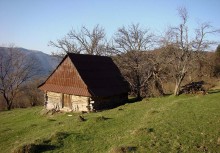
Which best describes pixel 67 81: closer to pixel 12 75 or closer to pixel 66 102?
pixel 66 102

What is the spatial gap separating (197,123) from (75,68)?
1761cm

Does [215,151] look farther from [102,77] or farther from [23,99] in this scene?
[23,99]

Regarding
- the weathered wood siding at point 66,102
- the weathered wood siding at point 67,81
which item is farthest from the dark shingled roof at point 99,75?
the weathered wood siding at point 66,102

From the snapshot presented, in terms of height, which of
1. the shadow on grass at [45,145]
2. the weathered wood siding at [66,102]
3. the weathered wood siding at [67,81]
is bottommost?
the shadow on grass at [45,145]

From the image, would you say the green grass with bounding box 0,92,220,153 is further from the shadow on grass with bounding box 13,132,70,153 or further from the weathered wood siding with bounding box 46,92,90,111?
the weathered wood siding with bounding box 46,92,90,111

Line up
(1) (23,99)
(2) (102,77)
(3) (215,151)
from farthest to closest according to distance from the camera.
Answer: (1) (23,99)
(2) (102,77)
(3) (215,151)

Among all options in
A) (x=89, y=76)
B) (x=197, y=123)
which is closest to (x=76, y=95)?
(x=89, y=76)

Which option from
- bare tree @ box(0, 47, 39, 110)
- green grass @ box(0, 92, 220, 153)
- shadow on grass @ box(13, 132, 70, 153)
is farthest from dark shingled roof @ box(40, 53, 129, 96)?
bare tree @ box(0, 47, 39, 110)

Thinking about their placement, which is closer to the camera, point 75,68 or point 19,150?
point 19,150

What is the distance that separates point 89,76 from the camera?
32.0 metres

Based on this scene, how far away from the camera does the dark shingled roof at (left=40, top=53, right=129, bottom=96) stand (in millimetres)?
31278

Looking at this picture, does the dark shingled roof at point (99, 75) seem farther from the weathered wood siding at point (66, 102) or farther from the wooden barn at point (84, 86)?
the weathered wood siding at point (66, 102)

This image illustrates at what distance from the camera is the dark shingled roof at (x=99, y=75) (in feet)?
103

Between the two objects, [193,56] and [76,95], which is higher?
[193,56]
